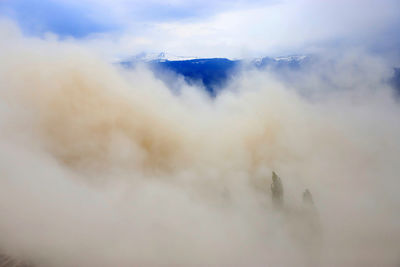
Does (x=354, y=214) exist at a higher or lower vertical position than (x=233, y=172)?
lower

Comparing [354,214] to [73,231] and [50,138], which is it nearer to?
[73,231]

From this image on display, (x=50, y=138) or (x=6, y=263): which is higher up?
(x=50, y=138)

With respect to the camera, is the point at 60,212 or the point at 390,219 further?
the point at 390,219

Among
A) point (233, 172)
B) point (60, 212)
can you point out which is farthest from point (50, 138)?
point (233, 172)

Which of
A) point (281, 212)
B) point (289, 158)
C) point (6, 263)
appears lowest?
point (6, 263)

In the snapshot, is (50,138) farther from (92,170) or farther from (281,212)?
(281,212)

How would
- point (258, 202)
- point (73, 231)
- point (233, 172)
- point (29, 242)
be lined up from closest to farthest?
point (29, 242), point (73, 231), point (258, 202), point (233, 172)

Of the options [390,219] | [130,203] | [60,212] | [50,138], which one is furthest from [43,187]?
[390,219]

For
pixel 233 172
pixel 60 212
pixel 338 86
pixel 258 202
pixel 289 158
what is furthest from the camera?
pixel 338 86

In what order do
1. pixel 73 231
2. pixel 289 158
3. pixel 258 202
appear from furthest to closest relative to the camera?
pixel 289 158
pixel 258 202
pixel 73 231
